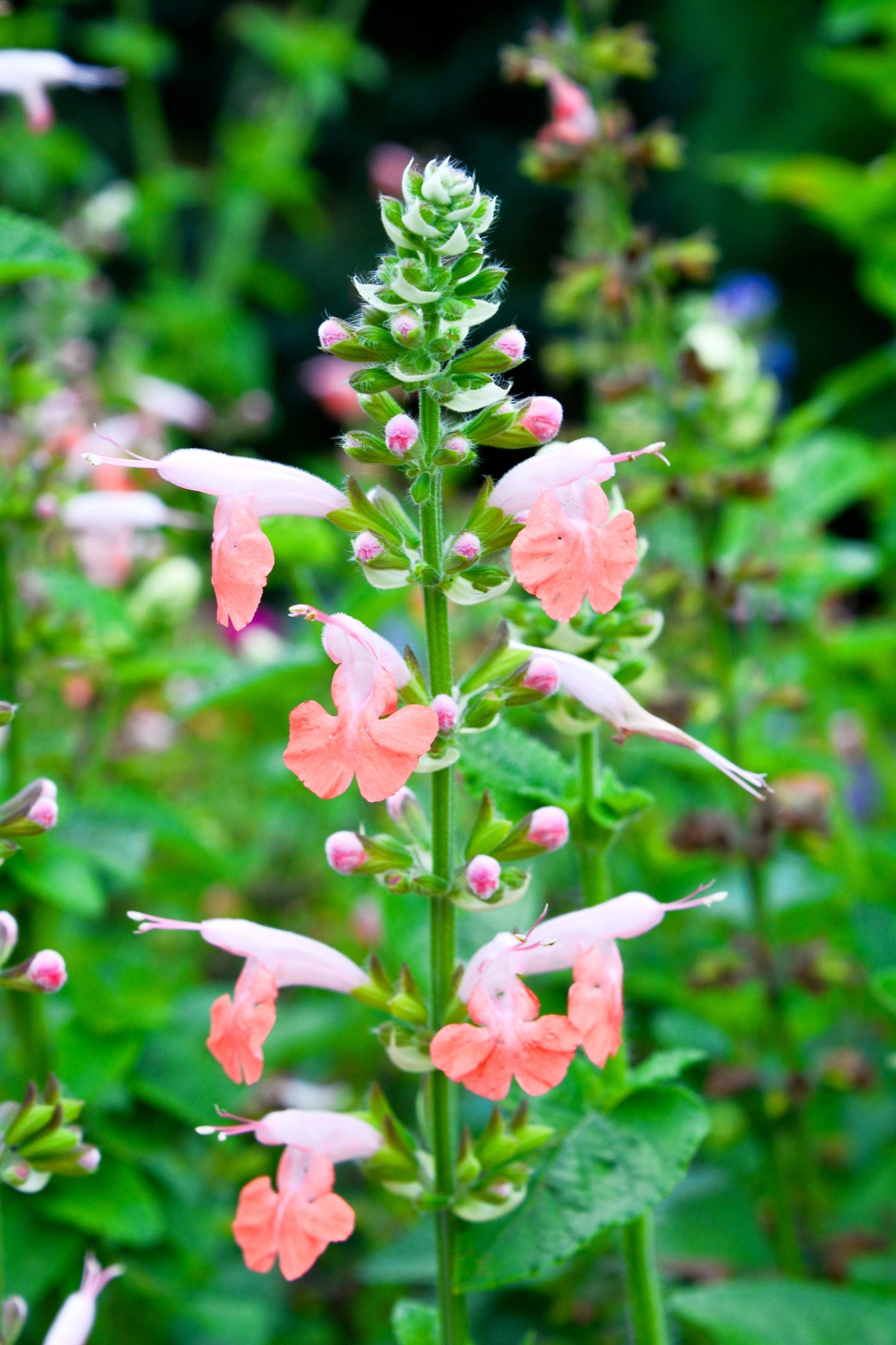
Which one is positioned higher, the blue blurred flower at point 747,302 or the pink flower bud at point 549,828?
the blue blurred flower at point 747,302

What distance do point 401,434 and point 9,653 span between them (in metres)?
0.76

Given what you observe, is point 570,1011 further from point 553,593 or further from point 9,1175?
point 9,1175

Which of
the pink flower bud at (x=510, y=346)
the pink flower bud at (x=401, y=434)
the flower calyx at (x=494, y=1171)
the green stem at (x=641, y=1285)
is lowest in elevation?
the green stem at (x=641, y=1285)

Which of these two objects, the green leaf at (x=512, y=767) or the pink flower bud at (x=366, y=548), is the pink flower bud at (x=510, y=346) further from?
the green leaf at (x=512, y=767)

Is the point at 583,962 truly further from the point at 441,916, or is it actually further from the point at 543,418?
the point at 543,418

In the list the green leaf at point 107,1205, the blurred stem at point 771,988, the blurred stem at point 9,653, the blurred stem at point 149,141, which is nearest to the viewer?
the green leaf at point 107,1205

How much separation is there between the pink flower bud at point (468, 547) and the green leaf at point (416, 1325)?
1.79 ft

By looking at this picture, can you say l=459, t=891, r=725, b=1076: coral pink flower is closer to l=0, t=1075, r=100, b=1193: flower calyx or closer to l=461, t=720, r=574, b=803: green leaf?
l=461, t=720, r=574, b=803: green leaf

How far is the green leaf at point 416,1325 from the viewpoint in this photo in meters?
0.86

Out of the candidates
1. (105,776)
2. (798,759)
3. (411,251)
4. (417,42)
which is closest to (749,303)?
(798,759)

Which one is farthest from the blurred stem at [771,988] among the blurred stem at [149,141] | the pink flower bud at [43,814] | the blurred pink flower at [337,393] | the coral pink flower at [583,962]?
the blurred stem at [149,141]

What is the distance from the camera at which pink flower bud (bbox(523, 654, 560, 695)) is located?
29.4 inches

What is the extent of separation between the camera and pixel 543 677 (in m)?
0.75

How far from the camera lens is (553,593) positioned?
2.17 feet
